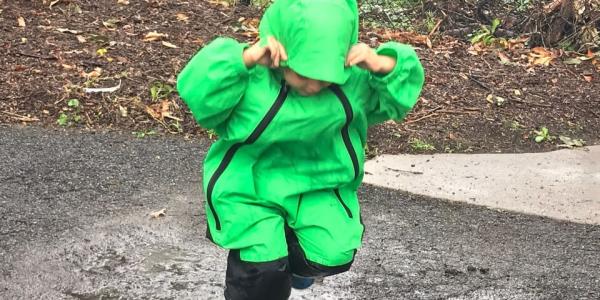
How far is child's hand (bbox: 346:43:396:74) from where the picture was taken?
215 centimetres

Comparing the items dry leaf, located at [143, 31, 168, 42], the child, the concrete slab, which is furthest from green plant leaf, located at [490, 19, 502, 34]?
the child

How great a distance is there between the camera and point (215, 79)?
211cm

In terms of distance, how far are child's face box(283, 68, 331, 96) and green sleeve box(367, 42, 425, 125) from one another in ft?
0.57

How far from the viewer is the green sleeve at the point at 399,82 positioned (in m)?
2.22

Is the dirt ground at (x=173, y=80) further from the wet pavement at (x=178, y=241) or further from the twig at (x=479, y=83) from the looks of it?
the wet pavement at (x=178, y=241)

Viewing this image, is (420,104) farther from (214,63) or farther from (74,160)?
(214,63)

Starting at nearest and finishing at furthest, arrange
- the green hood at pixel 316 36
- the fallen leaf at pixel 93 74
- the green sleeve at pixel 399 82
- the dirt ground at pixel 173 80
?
the green hood at pixel 316 36
the green sleeve at pixel 399 82
the dirt ground at pixel 173 80
the fallen leaf at pixel 93 74

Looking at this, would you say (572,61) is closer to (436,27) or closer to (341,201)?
(436,27)

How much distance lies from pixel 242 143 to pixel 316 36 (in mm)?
441

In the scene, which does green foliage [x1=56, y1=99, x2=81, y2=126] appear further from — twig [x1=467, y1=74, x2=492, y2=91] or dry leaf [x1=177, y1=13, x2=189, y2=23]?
twig [x1=467, y1=74, x2=492, y2=91]

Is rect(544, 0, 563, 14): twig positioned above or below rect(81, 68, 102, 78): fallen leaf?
above

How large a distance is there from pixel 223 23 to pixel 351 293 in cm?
405

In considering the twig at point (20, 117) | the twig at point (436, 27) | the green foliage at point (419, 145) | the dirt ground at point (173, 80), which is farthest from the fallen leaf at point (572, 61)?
the twig at point (20, 117)

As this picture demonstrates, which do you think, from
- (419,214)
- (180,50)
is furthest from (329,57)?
(180,50)
